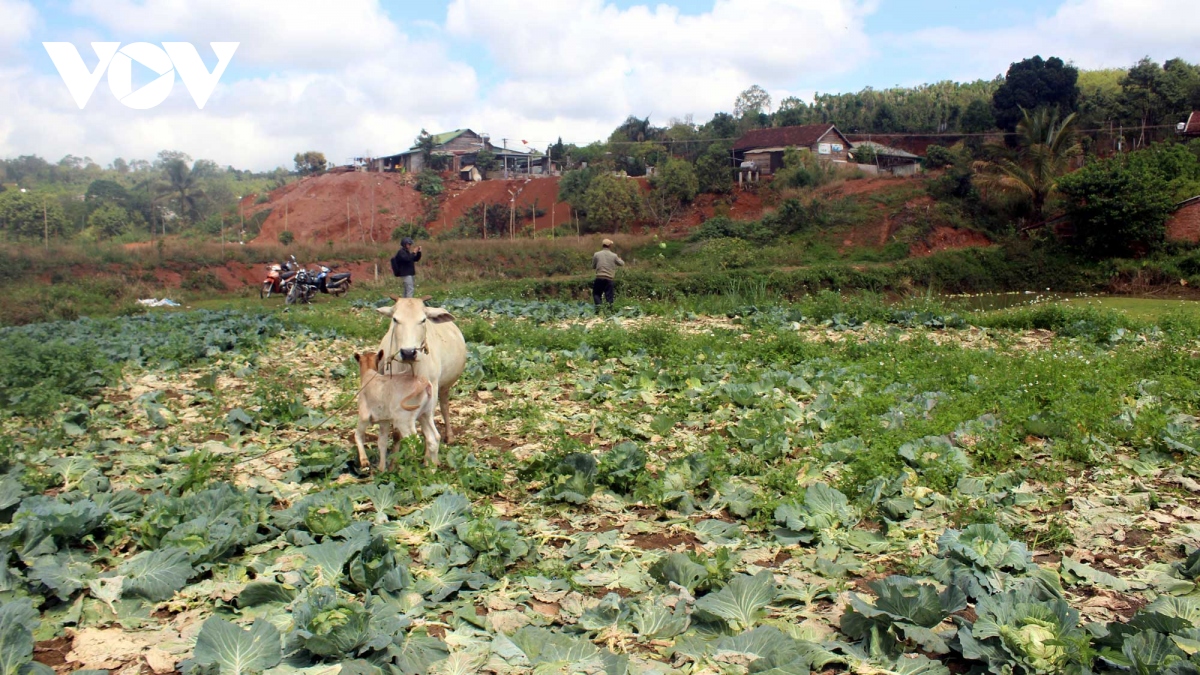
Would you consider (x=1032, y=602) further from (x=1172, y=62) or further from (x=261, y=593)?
(x=1172, y=62)

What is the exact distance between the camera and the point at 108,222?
5075 centimetres

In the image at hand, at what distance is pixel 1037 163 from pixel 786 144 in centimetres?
1638

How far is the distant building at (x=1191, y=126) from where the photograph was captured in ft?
133

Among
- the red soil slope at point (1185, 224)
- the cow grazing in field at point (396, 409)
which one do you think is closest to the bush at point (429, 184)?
the red soil slope at point (1185, 224)

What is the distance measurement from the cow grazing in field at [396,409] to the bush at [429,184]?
176 ft

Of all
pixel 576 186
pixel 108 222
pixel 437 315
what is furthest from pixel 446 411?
pixel 108 222

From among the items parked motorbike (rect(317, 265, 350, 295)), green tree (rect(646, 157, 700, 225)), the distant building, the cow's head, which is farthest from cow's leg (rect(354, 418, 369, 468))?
the distant building

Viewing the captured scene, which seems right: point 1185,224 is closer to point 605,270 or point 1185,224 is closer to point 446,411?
point 605,270

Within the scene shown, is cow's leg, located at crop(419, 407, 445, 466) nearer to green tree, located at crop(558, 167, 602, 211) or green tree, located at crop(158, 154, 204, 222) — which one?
green tree, located at crop(558, 167, 602, 211)

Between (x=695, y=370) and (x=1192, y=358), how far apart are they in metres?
6.33

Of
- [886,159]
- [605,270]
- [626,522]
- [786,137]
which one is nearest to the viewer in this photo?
[626,522]

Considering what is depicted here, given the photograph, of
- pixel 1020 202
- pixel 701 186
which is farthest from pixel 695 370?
pixel 701 186

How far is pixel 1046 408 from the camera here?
8070 mm

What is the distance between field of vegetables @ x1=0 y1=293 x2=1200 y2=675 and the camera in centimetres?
378
